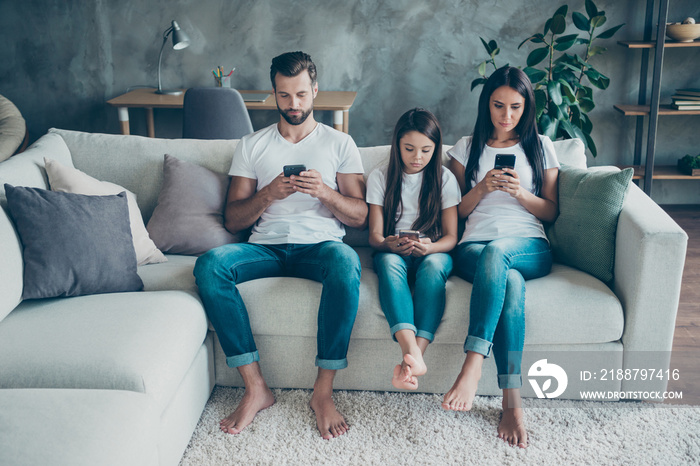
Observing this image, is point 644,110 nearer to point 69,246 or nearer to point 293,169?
point 293,169

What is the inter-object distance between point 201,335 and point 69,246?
473 millimetres

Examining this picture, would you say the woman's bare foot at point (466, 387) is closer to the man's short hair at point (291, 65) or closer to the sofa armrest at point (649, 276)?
the sofa armrest at point (649, 276)

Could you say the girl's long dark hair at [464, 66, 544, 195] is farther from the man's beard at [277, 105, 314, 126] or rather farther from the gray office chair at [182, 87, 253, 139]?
the gray office chair at [182, 87, 253, 139]

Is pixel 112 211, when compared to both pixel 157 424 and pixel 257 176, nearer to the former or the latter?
pixel 257 176

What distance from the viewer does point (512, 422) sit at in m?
1.88

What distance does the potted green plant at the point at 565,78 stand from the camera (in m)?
3.55

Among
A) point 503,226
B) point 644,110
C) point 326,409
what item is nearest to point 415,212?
Answer: point 503,226

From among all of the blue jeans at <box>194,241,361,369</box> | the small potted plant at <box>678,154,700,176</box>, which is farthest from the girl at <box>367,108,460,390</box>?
the small potted plant at <box>678,154,700,176</box>

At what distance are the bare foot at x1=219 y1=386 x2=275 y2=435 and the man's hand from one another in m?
0.64

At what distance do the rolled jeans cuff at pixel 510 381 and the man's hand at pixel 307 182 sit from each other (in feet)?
2.71

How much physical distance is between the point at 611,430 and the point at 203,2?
3.63 meters

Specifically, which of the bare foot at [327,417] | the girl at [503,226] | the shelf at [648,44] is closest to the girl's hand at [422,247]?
the girl at [503,226]

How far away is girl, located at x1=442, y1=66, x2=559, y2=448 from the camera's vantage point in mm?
1865

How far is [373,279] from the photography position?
2111 millimetres
